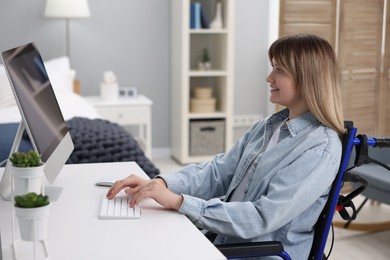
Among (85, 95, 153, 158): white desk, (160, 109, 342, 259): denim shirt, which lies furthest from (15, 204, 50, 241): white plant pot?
(85, 95, 153, 158): white desk

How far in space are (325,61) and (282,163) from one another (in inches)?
11.9

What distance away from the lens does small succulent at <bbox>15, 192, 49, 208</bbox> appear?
124cm

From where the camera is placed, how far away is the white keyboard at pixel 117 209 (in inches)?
62.9

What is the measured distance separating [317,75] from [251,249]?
0.51 meters

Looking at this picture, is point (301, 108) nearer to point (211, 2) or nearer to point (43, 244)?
point (43, 244)

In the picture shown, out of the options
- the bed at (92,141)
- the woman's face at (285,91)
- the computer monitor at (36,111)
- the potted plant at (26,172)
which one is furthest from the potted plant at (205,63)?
the potted plant at (26,172)

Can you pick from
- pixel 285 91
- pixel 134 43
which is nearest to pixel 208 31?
pixel 134 43

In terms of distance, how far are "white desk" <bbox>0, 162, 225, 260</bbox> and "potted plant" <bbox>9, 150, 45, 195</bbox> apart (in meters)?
0.15

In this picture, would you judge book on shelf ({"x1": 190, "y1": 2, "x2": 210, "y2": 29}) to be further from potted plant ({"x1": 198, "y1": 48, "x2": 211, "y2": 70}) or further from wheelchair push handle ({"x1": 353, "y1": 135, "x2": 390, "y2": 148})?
wheelchair push handle ({"x1": 353, "y1": 135, "x2": 390, "y2": 148})

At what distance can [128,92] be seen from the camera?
190 inches

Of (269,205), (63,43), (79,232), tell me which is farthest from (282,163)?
(63,43)

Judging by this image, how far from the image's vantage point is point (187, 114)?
16.1 feet

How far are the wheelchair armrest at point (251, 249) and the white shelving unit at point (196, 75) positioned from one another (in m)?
3.28

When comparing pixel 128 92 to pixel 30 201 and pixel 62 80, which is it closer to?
pixel 62 80
